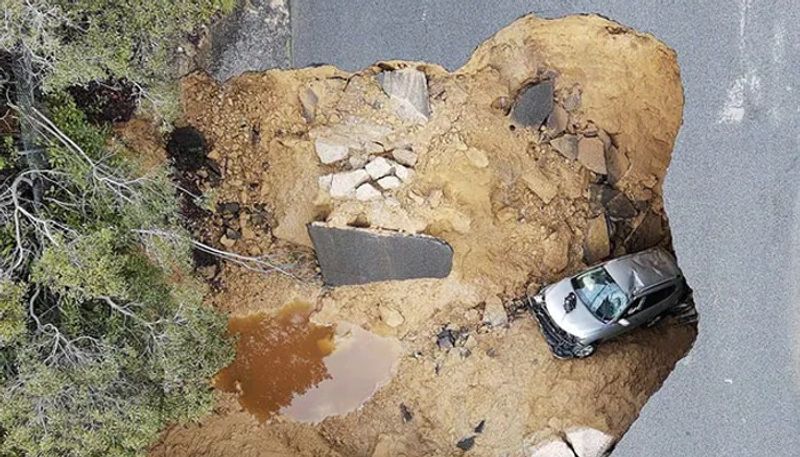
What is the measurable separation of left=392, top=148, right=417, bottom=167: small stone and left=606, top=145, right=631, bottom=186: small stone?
214 centimetres

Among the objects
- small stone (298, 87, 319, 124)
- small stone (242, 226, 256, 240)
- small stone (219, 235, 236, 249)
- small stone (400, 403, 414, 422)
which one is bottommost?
small stone (400, 403, 414, 422)

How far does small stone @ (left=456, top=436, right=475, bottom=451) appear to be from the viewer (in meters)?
8.34

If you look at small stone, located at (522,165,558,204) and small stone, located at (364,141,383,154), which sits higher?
small stone, located at (364,141,383,154)

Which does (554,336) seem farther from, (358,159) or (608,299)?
(358,159)

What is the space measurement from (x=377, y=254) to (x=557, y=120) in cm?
248

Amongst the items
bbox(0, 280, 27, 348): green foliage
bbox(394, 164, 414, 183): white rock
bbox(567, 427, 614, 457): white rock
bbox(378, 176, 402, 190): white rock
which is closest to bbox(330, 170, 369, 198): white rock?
bbox(378, 176, 402, 190): white rock

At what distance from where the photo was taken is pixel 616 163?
827 cm

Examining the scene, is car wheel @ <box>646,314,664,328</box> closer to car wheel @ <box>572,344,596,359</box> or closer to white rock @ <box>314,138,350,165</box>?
car wheel @ <box>572,344,596,359</box>

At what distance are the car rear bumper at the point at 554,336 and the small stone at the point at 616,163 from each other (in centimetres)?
163

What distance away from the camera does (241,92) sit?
27.1 ft

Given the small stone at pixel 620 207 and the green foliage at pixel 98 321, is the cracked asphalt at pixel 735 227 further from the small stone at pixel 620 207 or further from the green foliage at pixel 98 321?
the green foliage at pixel 98 321

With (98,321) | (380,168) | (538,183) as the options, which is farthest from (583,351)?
(98,321)

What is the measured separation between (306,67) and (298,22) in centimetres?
48

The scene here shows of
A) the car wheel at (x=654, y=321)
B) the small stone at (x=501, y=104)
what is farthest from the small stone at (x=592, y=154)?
the car wheel at (x=654, y=321)
